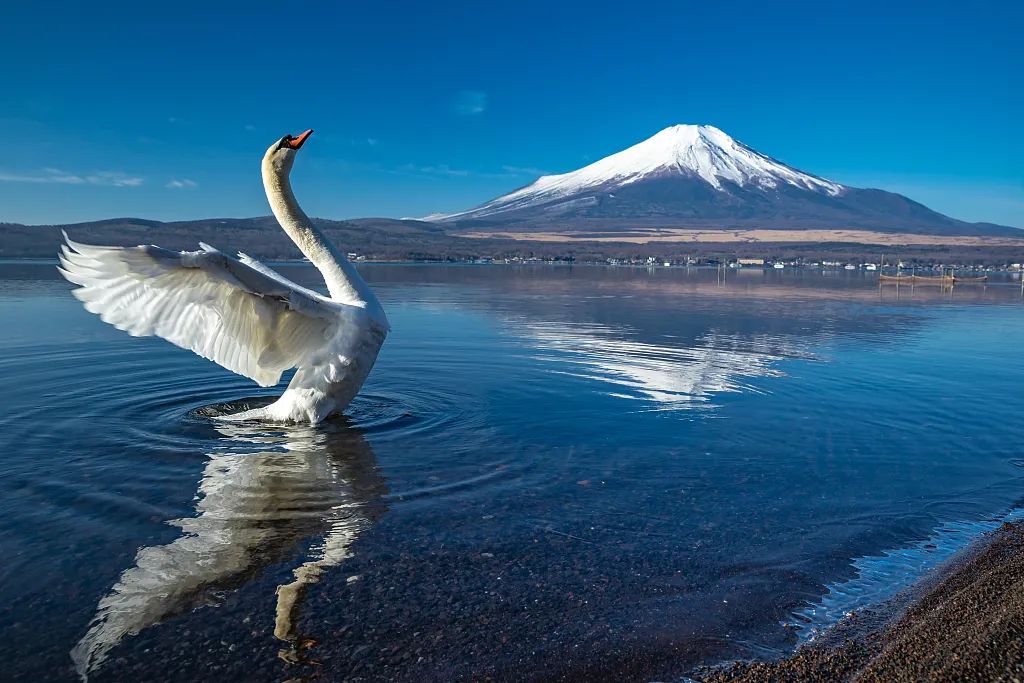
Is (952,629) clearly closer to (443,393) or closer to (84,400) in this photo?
(443,393)

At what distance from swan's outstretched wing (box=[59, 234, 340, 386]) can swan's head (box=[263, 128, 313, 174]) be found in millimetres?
1329

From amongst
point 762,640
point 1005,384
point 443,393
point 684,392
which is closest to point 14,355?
point 443,393

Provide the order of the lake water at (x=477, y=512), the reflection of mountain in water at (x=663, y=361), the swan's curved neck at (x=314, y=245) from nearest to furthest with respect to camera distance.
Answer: the lake water at (x=477, y=512), the swan's curved neck at (x=314, y=245), the reflection of mountain in water at (x=663, y=361)

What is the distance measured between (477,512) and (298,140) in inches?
223

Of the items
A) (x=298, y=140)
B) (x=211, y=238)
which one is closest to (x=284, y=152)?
(x=298, y=140)

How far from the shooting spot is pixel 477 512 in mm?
6879

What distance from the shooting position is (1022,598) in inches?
176

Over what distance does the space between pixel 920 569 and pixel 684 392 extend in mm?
6528

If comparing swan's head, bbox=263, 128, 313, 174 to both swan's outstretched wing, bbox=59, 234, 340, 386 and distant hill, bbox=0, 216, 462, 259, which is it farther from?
distant hill, bbox=0, 216, 462, 259

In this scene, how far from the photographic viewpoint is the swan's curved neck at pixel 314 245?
9875 mm

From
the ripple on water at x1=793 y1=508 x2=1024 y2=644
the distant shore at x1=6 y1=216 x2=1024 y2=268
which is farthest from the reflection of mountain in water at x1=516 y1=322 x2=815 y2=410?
the distant shore at x1=6 y1=216 x2=1024 y2=268

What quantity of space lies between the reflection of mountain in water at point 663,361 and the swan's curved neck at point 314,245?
428 centimetres

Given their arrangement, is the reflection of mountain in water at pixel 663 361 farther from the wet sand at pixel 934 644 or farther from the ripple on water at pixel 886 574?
the wet sand at pixel 934 644

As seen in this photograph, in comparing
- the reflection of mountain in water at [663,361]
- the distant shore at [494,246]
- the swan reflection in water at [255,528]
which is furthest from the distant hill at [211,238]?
the swan reflection in water at [255,528]
